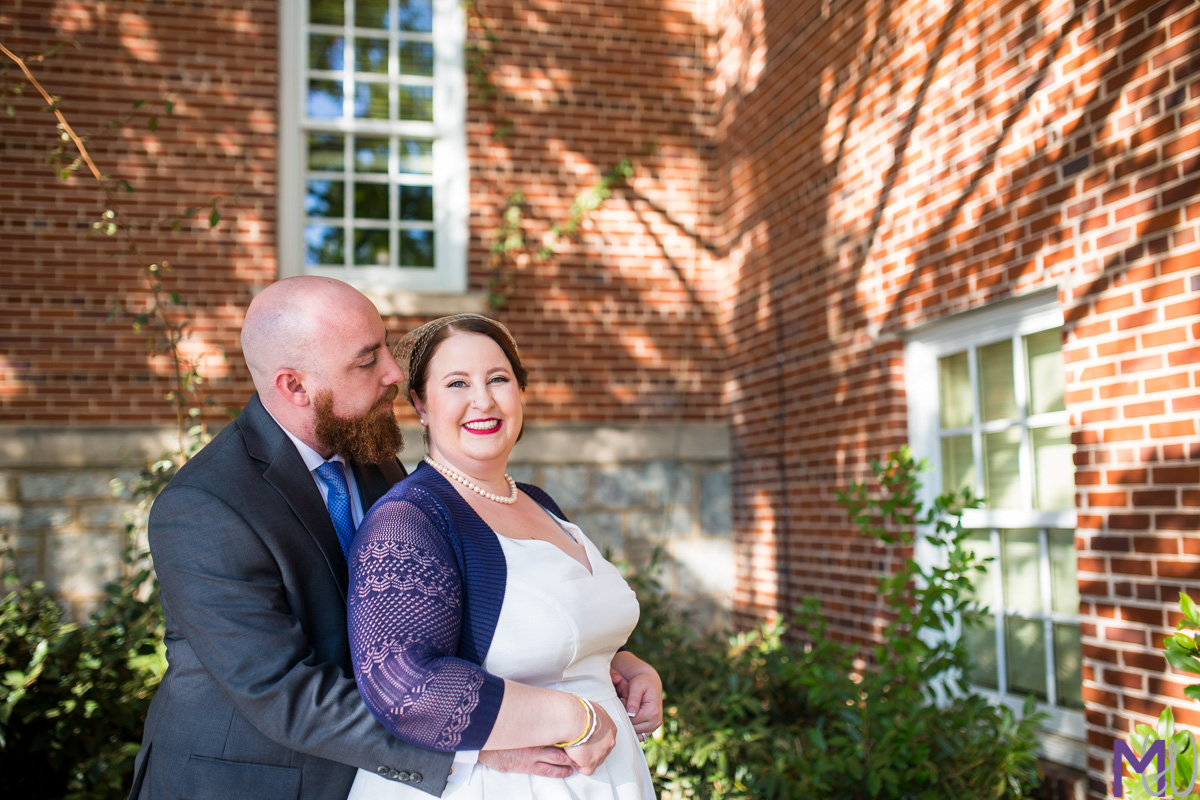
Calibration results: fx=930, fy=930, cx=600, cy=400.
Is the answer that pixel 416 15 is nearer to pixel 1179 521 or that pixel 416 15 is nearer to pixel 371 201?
pixel 371 201

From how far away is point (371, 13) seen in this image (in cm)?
680

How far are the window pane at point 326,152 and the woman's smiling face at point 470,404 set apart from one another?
16.9ft

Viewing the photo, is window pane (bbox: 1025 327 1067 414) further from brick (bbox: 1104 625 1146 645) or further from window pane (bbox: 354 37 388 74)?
window pane (bbox: 354 37 388 74)

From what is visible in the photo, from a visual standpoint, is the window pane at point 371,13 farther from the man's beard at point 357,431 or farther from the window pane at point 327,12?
the man's beard at point 357,431

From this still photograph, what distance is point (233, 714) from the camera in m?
1.86

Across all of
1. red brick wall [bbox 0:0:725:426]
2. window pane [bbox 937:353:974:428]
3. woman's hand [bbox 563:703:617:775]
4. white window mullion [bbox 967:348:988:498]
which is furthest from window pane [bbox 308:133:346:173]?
woman's hand [bbox 563:703:617:775]

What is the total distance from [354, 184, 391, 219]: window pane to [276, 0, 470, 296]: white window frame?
0.27 metres

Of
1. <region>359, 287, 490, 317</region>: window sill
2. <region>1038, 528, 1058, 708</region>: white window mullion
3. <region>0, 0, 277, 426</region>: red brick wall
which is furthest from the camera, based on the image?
<region>359, 287, 490, 317</region>: window sill

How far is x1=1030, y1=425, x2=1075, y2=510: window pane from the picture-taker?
152 inches

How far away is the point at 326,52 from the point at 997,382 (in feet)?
16.9

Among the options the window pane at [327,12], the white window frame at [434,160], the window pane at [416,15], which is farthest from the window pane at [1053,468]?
the window pane at [327,12]

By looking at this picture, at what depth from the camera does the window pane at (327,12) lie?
22.0 ft

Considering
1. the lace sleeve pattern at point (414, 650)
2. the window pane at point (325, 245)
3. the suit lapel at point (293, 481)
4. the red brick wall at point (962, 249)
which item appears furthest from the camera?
the window pane at point (325, 245)

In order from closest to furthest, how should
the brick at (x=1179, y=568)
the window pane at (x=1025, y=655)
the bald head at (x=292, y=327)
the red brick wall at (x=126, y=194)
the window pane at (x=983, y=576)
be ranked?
the bald head at (x=292, y=327)
the brick at (x=1179, y=568)
the window pane at (x=1025, y=655)
the window pane at (x=983, y=576)
the red brick wall at (x=126, y=194)
